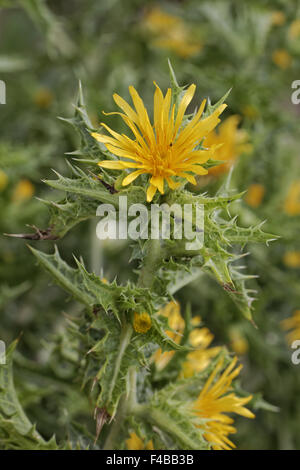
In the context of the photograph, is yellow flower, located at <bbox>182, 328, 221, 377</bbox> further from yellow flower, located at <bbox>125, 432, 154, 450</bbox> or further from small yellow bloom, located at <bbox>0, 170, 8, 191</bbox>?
small yellow bloom, located at <bbox>0, 170, 8, 191</bbox>

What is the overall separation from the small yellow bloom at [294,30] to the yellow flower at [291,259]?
2.93 feet

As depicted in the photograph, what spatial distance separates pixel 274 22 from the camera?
231cm

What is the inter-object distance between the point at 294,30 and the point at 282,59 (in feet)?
0.41

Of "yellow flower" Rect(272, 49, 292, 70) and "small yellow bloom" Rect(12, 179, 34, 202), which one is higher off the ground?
"yellow flower" Rect(272, 49, 292, 70)

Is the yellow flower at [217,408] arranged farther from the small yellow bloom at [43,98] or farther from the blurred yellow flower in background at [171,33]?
the blurred yellow flower in background at [171,33]

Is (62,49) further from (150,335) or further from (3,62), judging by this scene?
(150,335)

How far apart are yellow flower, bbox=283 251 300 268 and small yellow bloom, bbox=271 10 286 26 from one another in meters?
0.95

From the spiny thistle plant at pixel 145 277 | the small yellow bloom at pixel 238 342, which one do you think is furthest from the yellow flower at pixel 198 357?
the small yellow bloom at pixel 238 342

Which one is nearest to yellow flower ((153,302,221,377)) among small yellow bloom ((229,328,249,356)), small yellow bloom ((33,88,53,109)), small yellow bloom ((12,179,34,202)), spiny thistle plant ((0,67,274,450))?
spiny thistle plant ((0,67,274,450))

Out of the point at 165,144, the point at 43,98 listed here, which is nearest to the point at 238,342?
the point at 165,144

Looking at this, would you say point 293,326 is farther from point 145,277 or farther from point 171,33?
point 171,33

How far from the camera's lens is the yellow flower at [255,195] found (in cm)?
230

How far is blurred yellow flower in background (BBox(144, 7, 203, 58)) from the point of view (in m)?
2.72
